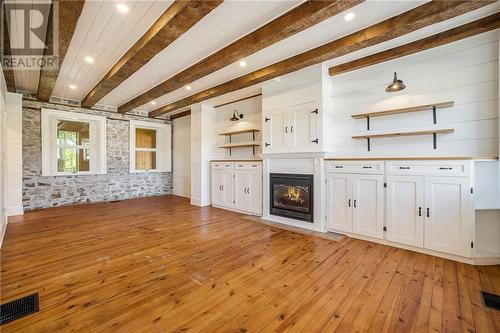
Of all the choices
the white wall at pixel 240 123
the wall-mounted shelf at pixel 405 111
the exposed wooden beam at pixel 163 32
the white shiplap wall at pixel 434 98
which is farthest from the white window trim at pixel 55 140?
the wall-mounted shelf at pixel 405 111

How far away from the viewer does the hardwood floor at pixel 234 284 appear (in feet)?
5.56

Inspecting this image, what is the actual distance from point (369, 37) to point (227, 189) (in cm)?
410

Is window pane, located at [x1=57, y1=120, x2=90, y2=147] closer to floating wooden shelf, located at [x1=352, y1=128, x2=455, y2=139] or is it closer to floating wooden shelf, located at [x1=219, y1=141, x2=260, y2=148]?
floating wooden shelf, located at [x1=219, y1=141, x2=260, y2=148]

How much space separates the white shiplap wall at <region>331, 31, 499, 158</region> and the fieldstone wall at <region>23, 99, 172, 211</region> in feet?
20.8

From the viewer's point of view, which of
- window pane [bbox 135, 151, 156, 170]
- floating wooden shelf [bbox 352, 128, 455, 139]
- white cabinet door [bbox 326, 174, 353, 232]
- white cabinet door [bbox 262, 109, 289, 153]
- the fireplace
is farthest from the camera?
window pane [bbox 135, 151, 156, 170]

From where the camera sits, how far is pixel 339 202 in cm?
365

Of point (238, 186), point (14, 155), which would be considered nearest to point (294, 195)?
point (238, 186)

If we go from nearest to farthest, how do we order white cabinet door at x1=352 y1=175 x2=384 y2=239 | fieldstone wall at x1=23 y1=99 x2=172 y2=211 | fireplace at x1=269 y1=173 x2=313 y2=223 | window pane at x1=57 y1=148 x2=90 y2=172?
white cabinet door at x1=352 y1=175 x2=384 y2=239, fireplace at x1=269 y1=173 x2=313 y2=223, fieldstone wall at x1=23 y1=99 x2=172 y2=211, window pane at x1=57 y1=148 x2=90 y2=172

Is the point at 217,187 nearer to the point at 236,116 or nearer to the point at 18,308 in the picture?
the point at 236,116

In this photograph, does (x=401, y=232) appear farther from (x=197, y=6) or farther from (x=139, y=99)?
(x=139, y=99)

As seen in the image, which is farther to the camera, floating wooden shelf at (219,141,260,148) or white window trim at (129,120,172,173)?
white window trim at (129,120,172,173)

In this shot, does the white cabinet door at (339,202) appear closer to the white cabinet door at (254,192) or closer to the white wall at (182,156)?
the white cabinet door at (254,192)

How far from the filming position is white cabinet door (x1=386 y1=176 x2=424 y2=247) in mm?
2936

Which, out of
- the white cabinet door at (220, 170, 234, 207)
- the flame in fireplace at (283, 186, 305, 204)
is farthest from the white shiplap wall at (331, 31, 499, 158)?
the white cabinet door at (220, 170, 234, 207)
